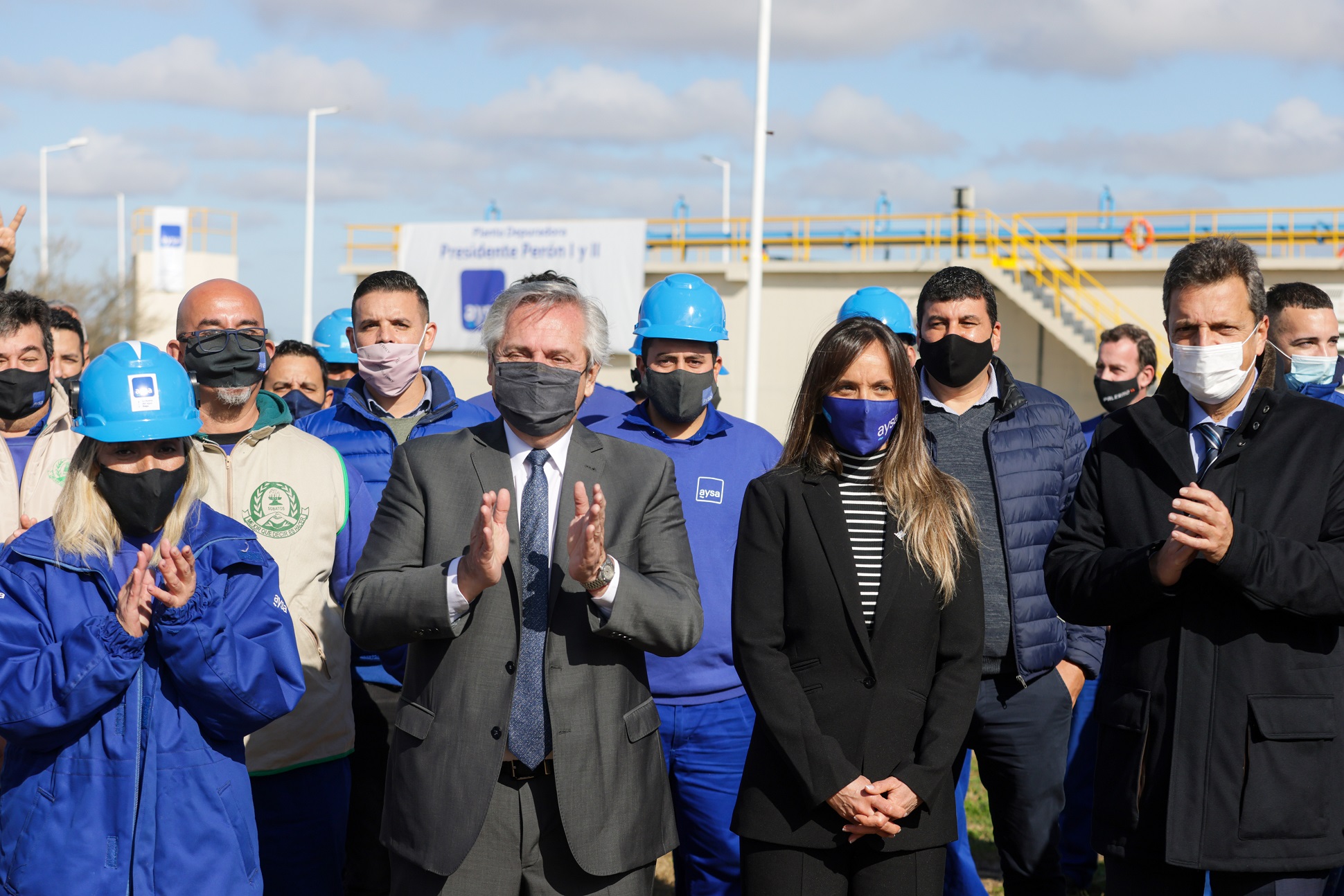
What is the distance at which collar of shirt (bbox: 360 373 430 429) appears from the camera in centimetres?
526

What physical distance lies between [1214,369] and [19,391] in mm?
4349

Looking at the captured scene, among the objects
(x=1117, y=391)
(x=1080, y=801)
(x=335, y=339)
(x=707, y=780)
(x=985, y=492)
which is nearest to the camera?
(x=707, y=780)

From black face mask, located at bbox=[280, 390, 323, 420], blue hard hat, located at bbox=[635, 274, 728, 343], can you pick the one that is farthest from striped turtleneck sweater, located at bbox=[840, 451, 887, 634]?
black face mask, located at bbox=[280, 390, 323, 420]

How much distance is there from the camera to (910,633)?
3557 mm

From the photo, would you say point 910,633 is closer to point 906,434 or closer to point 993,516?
point 906,434

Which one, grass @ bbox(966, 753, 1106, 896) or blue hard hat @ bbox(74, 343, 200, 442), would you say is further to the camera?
grass @ bbox(966, 753, 1106, 896)

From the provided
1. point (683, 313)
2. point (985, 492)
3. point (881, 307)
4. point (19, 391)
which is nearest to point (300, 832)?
point (19, 391)

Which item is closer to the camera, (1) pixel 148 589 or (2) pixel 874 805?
(1) pixel 148 589

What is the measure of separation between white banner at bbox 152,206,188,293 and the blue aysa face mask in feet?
140

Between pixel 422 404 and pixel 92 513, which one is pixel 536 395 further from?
pixel 422 404

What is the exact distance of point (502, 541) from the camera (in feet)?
10.1

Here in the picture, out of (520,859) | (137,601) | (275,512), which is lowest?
(520,859)

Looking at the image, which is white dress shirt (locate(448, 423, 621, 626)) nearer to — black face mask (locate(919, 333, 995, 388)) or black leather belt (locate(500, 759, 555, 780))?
black leather belt (locate(500, 759, 555, 780))

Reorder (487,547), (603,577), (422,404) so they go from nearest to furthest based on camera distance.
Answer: (487,547), (603,577), (422,404)
